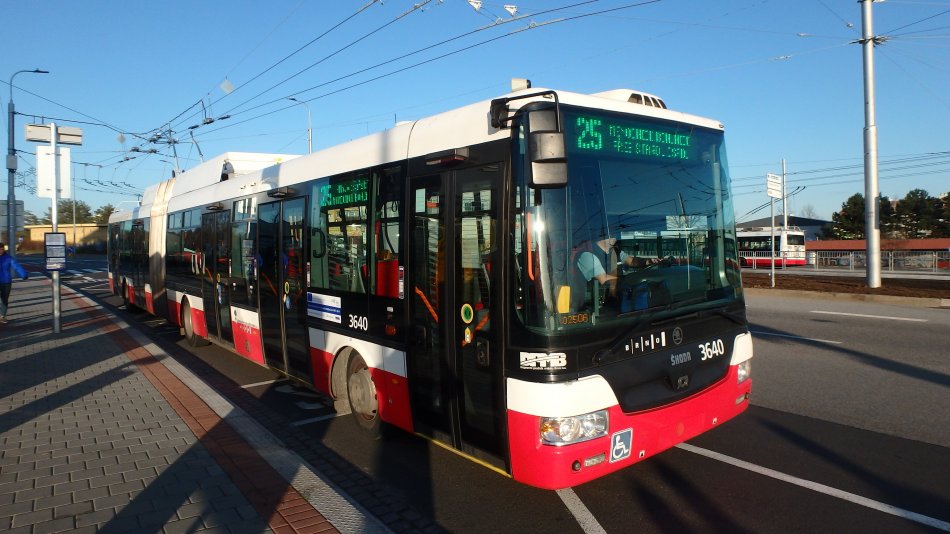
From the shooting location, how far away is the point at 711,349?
197 inches

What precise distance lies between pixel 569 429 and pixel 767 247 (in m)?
49.7

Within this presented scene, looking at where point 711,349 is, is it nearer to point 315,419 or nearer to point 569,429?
point 569,429

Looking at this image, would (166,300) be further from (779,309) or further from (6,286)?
(779,309)

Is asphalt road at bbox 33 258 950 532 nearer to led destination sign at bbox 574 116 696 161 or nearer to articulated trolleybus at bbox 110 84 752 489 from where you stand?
articulated trolleybus at bbox 110 84 752 489

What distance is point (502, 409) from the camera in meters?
4.32

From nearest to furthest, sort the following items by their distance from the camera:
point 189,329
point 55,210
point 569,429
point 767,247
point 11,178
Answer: point 569,429
point 189,329
point 55,210
point 11,178
point 767,247

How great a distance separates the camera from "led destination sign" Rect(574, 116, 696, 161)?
4399 millimetres

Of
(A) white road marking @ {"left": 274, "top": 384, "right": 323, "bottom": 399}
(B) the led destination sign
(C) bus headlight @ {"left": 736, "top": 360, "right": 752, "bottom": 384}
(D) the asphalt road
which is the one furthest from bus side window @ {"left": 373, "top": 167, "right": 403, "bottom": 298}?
(C) bus headlight @ {"left": 736, "top": 360, "right": 752, "bottom": 384}

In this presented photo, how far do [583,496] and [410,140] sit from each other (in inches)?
132

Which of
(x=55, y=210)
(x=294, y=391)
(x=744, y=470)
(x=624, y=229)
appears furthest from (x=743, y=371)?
(x=55, y=210)

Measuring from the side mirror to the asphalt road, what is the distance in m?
2.35

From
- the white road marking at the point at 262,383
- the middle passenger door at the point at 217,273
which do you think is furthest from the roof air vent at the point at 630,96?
the middle passenger door at the point at 217,273

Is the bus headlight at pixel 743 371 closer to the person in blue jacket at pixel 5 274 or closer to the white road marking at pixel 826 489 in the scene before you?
the white road marking at pixel 826 489

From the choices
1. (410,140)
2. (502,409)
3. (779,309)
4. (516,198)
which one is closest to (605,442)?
(502,409)
